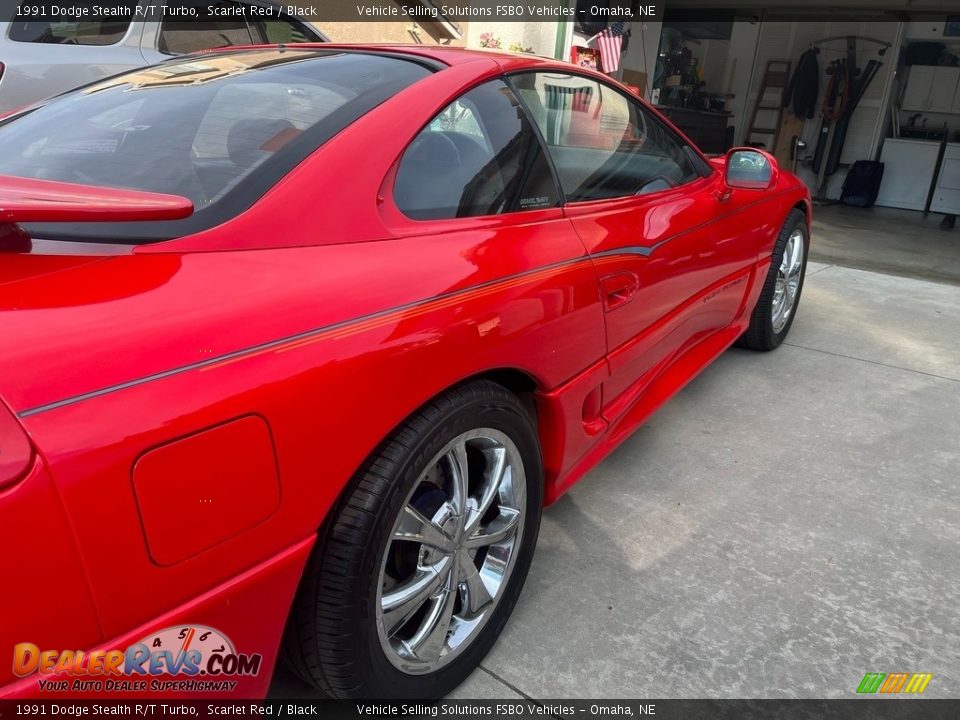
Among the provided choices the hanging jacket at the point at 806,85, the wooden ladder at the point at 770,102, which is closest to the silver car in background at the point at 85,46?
the hanging jacket at the point at 806,85

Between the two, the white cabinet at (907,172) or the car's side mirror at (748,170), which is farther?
the white cabinet at (907,172)

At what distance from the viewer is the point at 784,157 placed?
13031 millimetres

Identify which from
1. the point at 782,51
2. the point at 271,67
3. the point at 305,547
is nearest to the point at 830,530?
the point at 305,547

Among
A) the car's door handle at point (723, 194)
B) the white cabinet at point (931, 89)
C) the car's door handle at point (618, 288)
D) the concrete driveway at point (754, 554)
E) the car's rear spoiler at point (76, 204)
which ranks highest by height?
the white cabinet at point (931, 89)

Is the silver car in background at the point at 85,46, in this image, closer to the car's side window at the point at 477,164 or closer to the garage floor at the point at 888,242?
the car's side window at the point at 477,164

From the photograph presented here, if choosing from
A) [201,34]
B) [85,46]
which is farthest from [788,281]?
[85,46]

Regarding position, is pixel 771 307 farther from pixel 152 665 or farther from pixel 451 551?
pixel 152 665

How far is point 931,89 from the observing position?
1187 cm

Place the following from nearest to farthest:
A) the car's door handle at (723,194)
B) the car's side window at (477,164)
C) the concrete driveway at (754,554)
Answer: the car's side window at (477,164) → the concrete driveway at (754,554) → the car's door handle at (723,194)

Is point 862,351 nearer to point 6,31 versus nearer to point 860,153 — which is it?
point 6,31

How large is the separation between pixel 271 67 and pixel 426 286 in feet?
2.85

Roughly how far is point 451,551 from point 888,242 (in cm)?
859

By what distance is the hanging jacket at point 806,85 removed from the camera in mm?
12297

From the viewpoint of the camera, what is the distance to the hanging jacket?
12297mm
